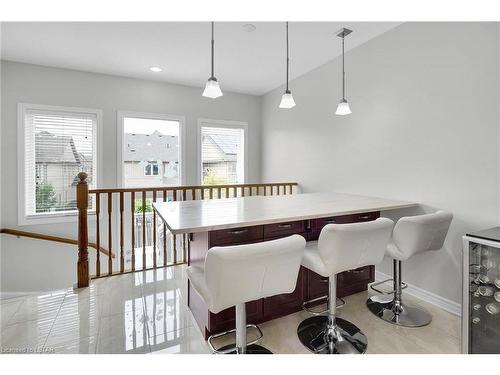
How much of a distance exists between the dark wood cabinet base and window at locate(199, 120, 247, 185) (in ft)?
8.84

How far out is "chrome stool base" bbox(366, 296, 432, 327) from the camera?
202cm

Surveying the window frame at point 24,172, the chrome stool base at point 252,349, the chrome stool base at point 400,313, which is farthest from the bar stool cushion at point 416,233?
the window frame at point 24,172

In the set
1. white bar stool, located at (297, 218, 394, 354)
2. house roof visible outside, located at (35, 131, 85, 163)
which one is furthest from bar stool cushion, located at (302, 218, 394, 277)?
house roof visible outside, located at (35, 131, 85, 163)

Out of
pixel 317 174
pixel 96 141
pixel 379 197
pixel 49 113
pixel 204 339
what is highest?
pixel 49 113

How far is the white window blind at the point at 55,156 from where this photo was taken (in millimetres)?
3498

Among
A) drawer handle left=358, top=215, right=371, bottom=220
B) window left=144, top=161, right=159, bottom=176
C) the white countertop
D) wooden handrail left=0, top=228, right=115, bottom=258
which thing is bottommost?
→ wooden handrail left=0, top=228, right=115, bottom=258

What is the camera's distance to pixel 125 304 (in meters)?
2.29

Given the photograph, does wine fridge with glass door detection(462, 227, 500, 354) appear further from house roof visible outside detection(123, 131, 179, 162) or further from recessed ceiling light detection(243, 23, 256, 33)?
house roof visible outside detection(123, 131, 179, 162)

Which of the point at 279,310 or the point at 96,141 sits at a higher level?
the point at 96,141

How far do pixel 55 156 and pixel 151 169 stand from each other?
4.23 ft

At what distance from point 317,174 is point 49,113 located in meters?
3.85
